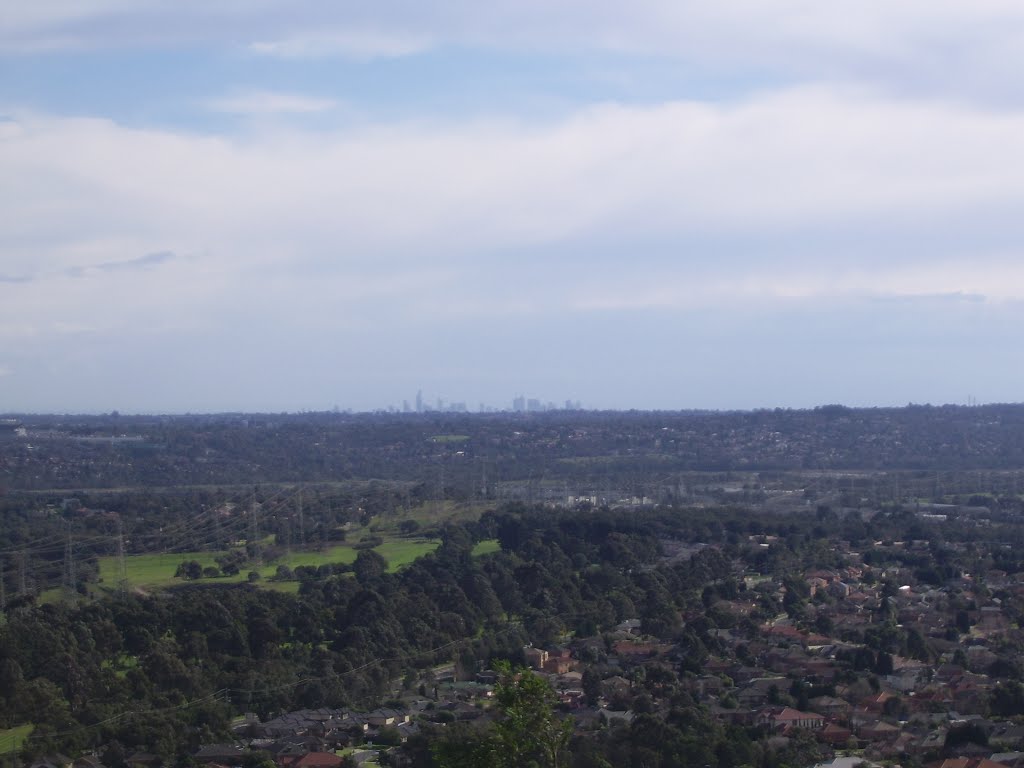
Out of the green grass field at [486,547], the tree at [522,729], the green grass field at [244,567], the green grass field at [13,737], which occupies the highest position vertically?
the tree at [522,729]

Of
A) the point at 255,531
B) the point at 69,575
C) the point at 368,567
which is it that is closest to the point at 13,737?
the point at 69,575

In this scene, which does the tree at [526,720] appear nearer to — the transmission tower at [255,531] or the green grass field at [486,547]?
the green grass field at [486,547]

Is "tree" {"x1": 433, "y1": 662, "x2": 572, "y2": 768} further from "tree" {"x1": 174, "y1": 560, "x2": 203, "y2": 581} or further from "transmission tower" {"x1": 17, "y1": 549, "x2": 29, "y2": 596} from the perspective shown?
"tree" {"x1": 174, "y1": 560, "x2": 203, "y2": 581}

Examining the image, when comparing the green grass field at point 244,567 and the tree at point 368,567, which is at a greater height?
the tree at point 368,567

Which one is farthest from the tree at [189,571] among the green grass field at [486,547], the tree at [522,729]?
the tree at [522,729]

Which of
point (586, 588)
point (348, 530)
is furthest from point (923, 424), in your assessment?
point (586, 588)

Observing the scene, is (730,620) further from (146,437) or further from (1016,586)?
(146,437)
